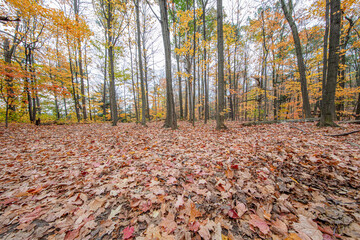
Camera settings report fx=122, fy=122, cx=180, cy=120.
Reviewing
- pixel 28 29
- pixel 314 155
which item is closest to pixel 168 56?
pixel 314 155

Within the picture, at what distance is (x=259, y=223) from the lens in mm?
1337

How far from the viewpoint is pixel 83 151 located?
401cm

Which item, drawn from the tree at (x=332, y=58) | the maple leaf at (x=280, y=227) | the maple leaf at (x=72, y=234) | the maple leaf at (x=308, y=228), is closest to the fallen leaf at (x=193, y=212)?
the maple leaf at (x=280, y=227)

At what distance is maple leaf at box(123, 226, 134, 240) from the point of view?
129cm

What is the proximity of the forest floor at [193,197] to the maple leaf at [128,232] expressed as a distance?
0.01m

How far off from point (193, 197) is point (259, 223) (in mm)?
795

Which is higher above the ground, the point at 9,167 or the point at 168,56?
the point at 168,56

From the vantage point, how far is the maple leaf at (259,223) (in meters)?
1.26

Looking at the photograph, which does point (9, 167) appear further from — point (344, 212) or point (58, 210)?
point (344, 212)

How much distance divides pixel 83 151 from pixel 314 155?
6.10 metres

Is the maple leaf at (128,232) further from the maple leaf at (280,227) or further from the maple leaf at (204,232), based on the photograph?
the maple leaf at (280,227)

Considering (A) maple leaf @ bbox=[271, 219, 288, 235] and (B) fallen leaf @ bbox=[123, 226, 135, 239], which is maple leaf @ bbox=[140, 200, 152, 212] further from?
(A) maple leaf @ bbox=[271, 219, 288, 235]

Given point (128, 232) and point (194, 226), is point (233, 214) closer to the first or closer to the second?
point (194, 226)

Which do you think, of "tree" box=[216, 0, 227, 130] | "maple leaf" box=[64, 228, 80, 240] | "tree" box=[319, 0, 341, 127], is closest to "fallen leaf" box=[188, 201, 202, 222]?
"maple leaf" box=[64, 228, 80, 240]
